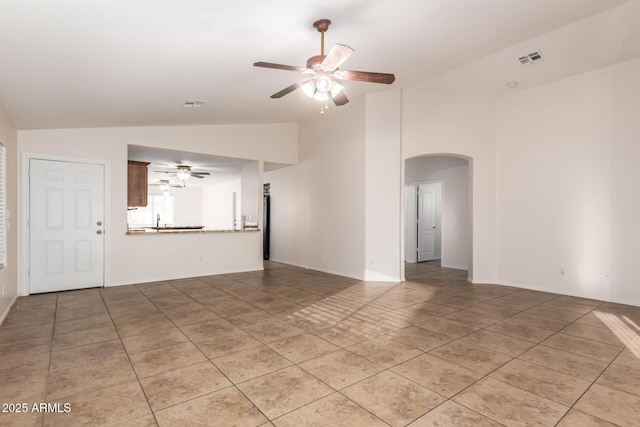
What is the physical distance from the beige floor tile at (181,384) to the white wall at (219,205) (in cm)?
960

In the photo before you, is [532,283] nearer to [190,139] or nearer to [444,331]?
[444,331]

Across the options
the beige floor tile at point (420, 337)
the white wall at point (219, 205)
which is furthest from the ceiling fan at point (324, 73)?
the white wall at point (219, 205)

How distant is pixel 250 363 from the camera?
269 cm

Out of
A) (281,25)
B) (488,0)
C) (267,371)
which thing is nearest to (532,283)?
(488,0)

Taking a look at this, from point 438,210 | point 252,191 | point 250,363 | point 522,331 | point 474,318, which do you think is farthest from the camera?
point 438,210

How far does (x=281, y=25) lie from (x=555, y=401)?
3.65 m

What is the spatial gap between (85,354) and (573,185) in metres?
6.49

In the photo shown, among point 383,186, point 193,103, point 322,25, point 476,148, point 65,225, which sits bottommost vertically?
point 65,225

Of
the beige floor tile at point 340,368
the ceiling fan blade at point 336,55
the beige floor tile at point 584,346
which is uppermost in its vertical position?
the ceiling fan blade at point 336,55

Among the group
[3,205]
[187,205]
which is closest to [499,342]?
[3,205]

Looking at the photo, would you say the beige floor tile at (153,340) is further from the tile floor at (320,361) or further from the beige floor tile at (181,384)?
the beige floor tile at (181,384)

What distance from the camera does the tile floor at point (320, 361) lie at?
202cm

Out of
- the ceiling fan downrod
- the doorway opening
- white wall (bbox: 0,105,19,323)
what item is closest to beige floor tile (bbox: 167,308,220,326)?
white wall (bbox: 0,105,19,323)

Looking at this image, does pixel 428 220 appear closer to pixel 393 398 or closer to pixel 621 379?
pixel 621 379
